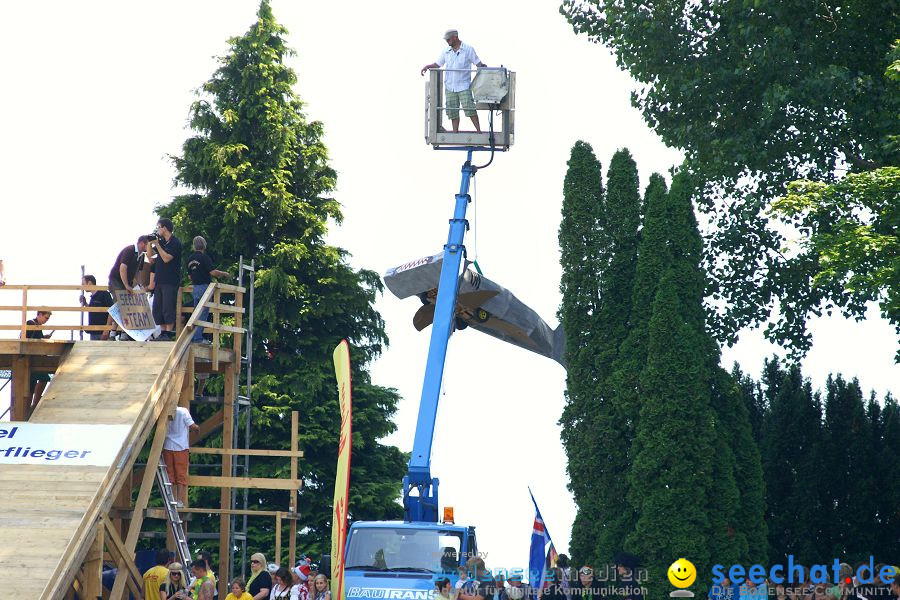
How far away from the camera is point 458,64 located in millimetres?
23859

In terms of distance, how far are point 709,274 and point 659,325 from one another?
12.9 ft

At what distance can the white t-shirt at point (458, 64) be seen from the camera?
928 inches

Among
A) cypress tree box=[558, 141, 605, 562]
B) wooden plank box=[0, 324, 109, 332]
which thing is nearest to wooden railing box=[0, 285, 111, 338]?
wooden plank box=[0, 324, 109, 332]

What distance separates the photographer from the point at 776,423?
106 ft

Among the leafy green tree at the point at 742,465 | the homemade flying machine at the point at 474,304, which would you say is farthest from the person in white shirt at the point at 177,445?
the leafy green tree at the point at 742,465

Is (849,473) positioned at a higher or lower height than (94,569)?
higher

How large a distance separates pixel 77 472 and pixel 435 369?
18.7 feet

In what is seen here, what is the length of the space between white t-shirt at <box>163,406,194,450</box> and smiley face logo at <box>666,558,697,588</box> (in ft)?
27.3

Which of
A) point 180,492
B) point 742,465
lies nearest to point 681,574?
point 742,465

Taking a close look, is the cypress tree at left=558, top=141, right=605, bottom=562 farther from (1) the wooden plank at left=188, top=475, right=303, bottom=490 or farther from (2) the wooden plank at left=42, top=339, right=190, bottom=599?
(2) the wooden plank at left=42, top=339, right=190, bottom=599

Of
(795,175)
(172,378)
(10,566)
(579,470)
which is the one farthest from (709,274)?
(10,566)

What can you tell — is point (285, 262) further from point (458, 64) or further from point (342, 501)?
point (342, 501)

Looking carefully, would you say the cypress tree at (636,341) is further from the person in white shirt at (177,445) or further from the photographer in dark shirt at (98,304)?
the photographer in dark shirt at (98,304)

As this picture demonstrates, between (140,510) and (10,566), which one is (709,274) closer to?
(140,510)
